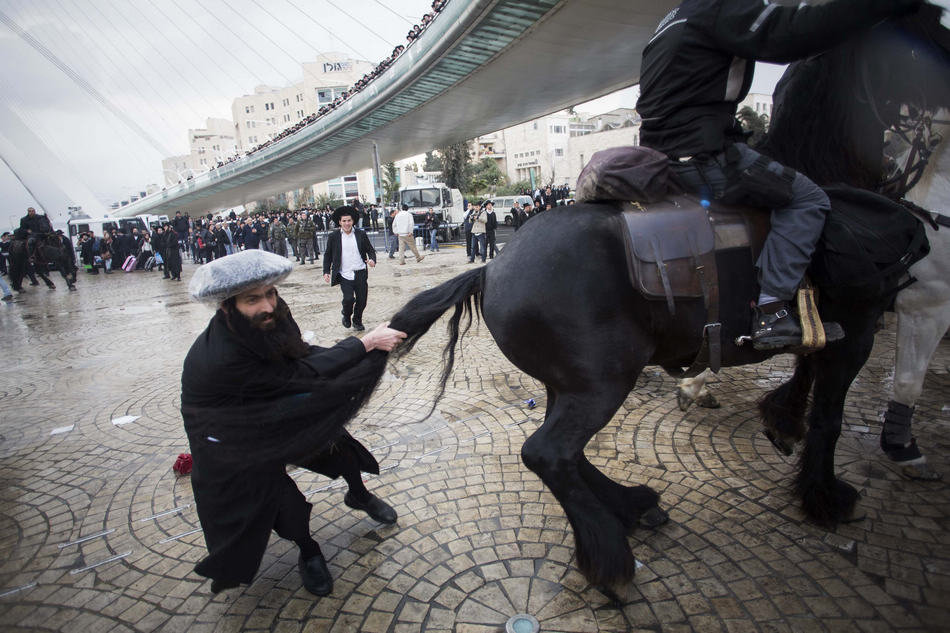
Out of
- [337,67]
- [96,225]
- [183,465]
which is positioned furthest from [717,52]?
[337,67]

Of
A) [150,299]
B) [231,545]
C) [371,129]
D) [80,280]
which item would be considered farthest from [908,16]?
[80,280]

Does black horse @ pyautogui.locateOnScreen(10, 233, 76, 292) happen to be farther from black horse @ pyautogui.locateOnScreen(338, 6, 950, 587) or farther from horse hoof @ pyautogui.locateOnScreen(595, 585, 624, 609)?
horse hoof @ pyautogui.locateOnScreen(595, 585, 624, 609)

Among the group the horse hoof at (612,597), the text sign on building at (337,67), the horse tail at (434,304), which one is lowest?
the horse hoof at (612,597)

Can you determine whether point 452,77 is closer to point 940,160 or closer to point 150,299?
point 150,299

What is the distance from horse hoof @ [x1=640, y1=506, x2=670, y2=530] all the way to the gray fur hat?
7.54 ft

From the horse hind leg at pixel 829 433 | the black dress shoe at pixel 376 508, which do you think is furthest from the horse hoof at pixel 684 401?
the black dress shoe at pixel 376 508

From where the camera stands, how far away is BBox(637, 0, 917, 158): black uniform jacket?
207 cm

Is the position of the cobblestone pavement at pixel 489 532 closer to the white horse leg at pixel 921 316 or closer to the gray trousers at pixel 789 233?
the white horse leg at pixel 921 316

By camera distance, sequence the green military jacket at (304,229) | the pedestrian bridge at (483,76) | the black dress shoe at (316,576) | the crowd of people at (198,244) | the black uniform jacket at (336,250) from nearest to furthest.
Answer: the black dress shoe at (316,576) → the black uniform jacket at (336,250) → the pedestrian bridge at (483,76) → the green military jacket at (304,229) → the crowd of people at (198,244)

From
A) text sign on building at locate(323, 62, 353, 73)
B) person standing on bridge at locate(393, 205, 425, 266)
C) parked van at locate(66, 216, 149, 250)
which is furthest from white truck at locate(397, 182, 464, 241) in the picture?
text sign on building at locate(323, 62, 353, 73)

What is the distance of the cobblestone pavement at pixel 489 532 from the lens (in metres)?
2.27

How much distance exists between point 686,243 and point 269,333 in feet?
6.36

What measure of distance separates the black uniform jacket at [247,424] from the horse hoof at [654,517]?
170 cm

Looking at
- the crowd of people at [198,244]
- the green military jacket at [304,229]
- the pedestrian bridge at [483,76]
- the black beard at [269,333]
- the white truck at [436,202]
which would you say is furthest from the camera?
the white truck at [436,202]
